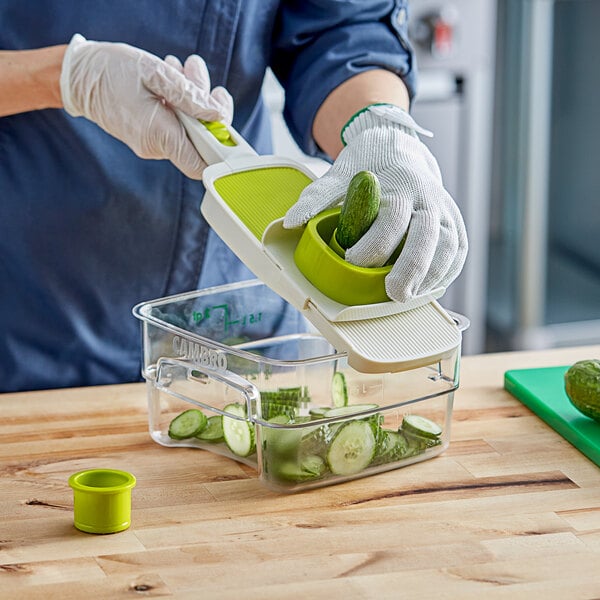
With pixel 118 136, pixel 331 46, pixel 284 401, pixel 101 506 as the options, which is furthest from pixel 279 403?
pixel 331 46

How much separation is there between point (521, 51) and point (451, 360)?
1.90 meters

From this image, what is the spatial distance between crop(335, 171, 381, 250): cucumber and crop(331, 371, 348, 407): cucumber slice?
182mm

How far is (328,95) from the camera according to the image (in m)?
1.48

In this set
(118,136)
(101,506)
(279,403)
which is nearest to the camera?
(101,506)

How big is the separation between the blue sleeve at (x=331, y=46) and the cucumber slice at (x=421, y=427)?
0.55 metres

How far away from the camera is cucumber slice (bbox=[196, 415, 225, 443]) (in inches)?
45.1

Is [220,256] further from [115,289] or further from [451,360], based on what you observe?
[451,360]

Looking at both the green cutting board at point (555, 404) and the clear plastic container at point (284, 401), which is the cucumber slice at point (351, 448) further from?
the green cutting board at point (555, 404)

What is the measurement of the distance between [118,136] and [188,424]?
418 millimetres

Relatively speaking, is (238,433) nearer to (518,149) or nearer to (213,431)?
(213,431)

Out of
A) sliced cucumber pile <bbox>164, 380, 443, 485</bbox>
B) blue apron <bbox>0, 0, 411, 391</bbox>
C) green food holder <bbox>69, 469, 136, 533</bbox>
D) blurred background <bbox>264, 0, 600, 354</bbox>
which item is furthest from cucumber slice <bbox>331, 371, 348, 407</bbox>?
blurred background <bbox>264, 0, 600, 354</bbox>

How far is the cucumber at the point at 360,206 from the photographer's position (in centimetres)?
100

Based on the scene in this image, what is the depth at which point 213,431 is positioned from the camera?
45.4 inches

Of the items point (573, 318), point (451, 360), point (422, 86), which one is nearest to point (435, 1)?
point (422, 86)
